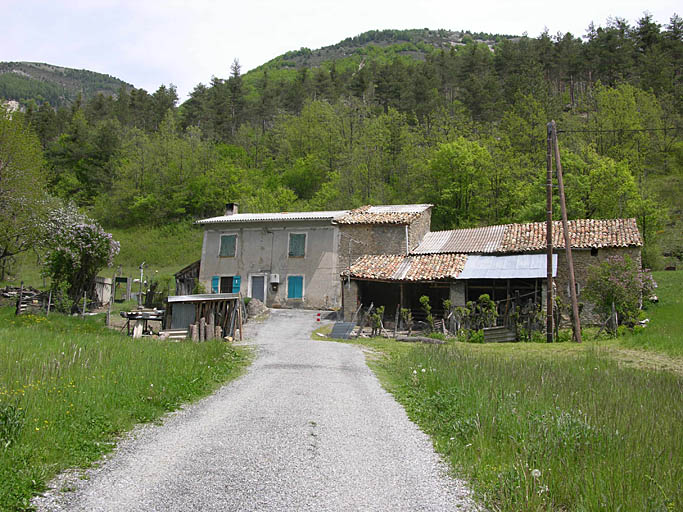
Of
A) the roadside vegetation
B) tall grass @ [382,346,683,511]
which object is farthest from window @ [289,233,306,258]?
tall grass @ [382,346,683,511]

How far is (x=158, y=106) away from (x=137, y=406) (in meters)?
83.0

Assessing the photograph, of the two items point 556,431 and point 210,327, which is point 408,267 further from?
point 556,431

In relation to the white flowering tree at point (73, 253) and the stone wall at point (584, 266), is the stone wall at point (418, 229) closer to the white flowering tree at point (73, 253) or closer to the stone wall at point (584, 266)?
the stone wall at point (584, 266)

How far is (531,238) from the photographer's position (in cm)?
2633

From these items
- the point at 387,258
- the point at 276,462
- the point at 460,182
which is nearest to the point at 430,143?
the point at 460,182

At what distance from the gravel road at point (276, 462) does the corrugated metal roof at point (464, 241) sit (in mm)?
18124

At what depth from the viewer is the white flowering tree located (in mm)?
25375

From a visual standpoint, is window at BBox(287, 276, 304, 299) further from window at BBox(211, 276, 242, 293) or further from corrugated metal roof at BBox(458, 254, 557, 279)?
corrugated metal roof at BBox(458, 254, 557, 279)

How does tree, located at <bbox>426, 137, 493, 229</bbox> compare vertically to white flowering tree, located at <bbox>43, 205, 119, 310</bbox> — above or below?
above

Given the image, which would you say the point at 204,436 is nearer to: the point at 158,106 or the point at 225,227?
the point at 225,227

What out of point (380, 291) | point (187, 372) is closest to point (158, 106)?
point (380, 291)

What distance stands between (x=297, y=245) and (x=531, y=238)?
12.7 metres

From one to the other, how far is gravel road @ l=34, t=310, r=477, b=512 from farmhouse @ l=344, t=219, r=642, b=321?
15.0m

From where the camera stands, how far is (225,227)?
31.5m
